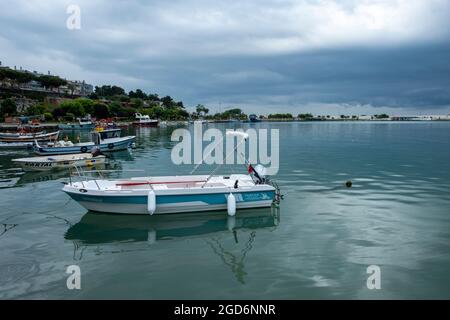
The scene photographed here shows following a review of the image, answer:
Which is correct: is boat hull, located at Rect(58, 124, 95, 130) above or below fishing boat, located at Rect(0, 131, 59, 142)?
above

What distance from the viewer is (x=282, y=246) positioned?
49.1ft

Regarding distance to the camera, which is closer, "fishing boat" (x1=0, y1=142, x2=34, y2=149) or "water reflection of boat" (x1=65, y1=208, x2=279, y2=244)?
"water reflection of boat" (x1=65, y1=208, x2=279, y2=244)

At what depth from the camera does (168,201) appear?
60.6ft

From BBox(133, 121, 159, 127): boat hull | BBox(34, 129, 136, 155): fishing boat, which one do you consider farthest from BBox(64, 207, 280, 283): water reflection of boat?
BBox(133, 121, 159, 127): boat hull

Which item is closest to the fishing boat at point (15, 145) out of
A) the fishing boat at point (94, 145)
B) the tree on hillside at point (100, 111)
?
the fishing boat at point (94, 145)

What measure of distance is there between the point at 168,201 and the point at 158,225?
4.66ft

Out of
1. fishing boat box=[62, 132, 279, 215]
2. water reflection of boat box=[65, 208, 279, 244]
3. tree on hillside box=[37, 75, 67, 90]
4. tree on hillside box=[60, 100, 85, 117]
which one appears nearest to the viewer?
water reflection of boat box=[65, 208, 279, 244]

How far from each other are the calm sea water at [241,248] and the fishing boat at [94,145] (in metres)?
20.0

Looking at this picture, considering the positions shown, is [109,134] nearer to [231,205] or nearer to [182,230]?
[231,205]

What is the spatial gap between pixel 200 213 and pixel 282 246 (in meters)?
5.67

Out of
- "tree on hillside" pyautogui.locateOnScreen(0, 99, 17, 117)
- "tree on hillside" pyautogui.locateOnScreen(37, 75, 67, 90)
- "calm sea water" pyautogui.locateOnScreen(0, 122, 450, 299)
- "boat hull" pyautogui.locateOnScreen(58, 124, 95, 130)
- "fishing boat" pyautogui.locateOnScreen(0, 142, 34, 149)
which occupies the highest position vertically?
"tree on hillside" pyautogui.locateOnScreen(37, 75, 67, 90)

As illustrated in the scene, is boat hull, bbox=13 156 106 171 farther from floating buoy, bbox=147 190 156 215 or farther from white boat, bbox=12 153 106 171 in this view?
floating buoy, bbox=147 190 156 215

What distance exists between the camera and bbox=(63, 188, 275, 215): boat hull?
18.1 metres
